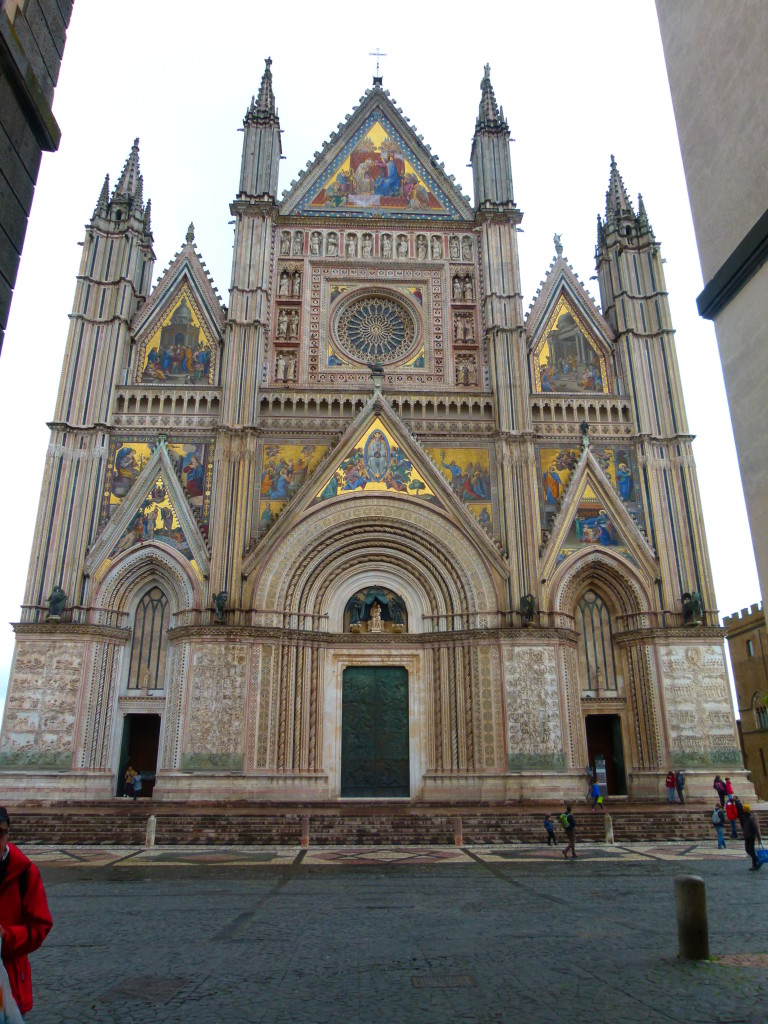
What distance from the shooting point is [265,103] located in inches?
1215

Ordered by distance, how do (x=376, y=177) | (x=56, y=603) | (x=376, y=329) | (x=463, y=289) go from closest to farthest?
(x=56, y=603) → (x=376, y=329) → (x=463, y=289) → (x=376, y=177)

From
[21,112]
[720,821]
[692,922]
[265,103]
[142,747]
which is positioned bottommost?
[692,922]

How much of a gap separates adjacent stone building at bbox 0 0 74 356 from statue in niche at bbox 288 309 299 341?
2153cm

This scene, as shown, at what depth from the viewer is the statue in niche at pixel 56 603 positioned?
76.4ft

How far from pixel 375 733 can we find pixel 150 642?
7586mm

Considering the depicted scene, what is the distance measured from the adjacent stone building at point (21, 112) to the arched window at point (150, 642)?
64.9 ft

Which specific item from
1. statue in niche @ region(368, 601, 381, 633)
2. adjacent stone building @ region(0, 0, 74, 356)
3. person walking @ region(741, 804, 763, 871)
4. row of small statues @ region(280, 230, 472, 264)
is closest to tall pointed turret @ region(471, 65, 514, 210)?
row of small statues @ region(280, 230, 472, 264)

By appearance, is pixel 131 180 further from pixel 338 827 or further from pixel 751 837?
pixel 751 837

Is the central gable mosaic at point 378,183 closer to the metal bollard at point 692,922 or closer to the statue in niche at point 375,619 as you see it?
the statue in niche at point 375,619

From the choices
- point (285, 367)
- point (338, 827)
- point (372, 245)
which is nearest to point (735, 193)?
point (338, 827)

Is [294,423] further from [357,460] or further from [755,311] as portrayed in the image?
[755,311]

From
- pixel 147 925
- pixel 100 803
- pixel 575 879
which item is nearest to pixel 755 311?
pixel 147 925

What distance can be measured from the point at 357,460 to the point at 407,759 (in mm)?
9536

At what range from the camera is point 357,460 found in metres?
25.8
